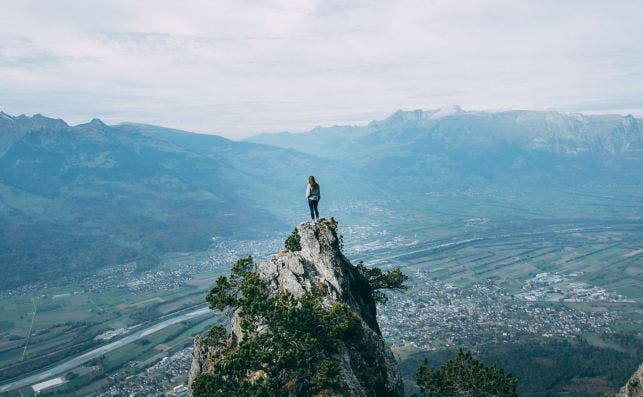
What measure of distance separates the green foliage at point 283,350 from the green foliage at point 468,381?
10533mm

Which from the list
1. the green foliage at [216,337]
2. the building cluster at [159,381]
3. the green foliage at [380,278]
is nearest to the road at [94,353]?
the building cluster at [159,381]

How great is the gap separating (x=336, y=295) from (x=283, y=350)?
7263 mm

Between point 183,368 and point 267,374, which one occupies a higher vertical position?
point 267,374

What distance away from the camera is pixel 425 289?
17262cm

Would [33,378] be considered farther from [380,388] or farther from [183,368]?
[380,388]

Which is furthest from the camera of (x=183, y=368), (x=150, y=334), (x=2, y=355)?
(x=150, y=334)

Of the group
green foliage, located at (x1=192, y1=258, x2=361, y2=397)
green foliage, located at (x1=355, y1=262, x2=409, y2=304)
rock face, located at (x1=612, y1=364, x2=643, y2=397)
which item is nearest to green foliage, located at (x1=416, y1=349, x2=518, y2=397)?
green foliage, located at (x1=355, y1=262, x2=409, y2=304)

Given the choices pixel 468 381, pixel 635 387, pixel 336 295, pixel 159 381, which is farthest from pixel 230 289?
pixel 159 381

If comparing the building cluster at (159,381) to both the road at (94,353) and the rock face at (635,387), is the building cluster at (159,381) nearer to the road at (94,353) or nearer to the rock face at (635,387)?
the road at (94,353)

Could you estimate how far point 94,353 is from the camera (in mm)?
126062

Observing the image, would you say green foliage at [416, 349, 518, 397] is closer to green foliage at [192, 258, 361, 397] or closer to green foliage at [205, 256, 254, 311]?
green foliage at [192, 258, 361, 397]

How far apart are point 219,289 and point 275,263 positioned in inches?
178

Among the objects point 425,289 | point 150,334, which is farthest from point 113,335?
point 425,289

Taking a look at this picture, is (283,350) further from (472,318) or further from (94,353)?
(472,318)
